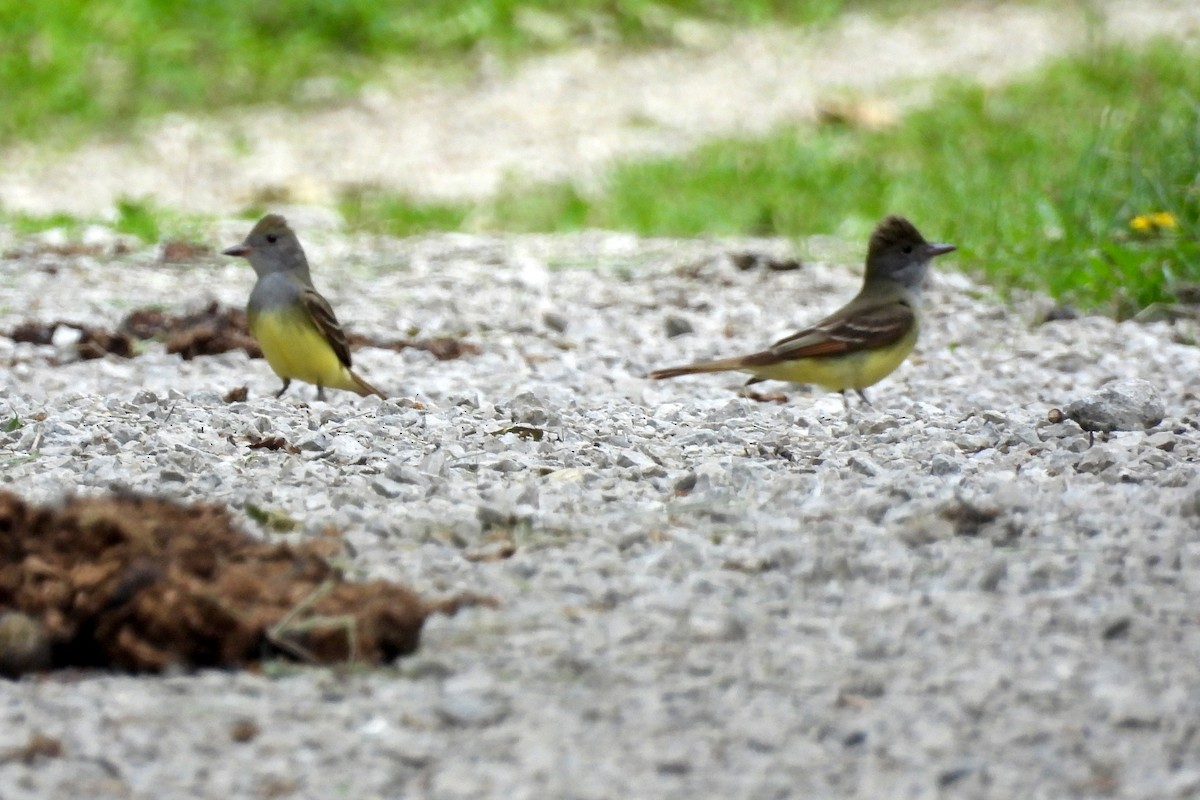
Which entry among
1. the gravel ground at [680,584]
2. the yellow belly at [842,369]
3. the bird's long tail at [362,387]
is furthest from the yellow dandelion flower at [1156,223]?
the bird's long tail at [362,387]

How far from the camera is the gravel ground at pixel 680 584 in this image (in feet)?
9.99

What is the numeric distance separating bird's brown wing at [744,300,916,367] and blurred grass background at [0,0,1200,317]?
78.5 inches

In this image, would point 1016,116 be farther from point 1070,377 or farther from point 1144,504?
point 1144,504

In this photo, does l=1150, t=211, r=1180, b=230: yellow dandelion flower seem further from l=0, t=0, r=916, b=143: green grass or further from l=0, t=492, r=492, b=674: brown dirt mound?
l=0, t=0, r=916, b=143: green grass

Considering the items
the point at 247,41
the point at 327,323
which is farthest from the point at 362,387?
the point at 247,41

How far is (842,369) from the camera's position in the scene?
640cm

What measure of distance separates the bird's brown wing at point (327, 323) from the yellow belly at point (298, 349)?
0.06 ft

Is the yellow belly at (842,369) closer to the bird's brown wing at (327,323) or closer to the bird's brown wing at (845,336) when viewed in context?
the bird's brown wing at (845,336)

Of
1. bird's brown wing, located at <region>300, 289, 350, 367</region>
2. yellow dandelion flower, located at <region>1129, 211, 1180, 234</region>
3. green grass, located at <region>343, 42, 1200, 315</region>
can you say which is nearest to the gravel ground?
bird's brown wing, located at <region>300, 289, 350, 367</region>

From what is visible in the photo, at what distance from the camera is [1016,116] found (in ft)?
45.4

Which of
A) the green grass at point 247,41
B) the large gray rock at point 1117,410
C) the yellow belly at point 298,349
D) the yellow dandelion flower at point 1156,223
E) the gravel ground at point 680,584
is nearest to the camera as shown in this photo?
the gravel ground at point 680,584

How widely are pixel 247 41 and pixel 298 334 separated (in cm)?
1061

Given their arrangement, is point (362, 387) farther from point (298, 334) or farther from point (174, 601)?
point (174, 601)

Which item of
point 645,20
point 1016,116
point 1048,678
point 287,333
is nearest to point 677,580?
point 1048,678
